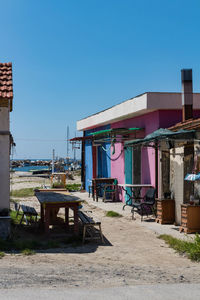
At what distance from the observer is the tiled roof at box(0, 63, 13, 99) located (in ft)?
28.4

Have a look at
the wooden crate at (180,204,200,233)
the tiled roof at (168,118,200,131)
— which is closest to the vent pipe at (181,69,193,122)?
the tiled roof at (168,118,200,131)

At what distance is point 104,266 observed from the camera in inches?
256

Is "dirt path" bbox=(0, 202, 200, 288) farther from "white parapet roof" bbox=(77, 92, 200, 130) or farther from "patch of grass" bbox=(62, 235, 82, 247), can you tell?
"white parapet roof" bbox=(77, 92, 200, 130)

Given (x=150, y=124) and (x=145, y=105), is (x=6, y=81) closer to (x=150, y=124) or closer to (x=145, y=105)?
(x=145, y=105)

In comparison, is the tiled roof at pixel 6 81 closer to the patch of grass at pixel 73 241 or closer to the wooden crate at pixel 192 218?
the patch of grass at pixel 73 241

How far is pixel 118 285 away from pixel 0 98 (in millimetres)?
4970

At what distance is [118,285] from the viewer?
5281 millimetres

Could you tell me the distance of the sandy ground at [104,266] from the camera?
216 inches

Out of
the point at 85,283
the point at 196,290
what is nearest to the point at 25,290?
the point at 85,283

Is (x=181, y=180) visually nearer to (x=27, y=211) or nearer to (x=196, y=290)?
(x=27, y=211)

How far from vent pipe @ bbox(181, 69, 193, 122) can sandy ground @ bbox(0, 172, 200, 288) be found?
429cm

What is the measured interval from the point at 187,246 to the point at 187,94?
5739mm

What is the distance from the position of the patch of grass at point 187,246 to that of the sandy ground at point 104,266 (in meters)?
0.12

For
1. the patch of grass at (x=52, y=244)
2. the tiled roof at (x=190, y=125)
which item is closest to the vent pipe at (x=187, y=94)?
the tiled roof at (x=190, y=125)
